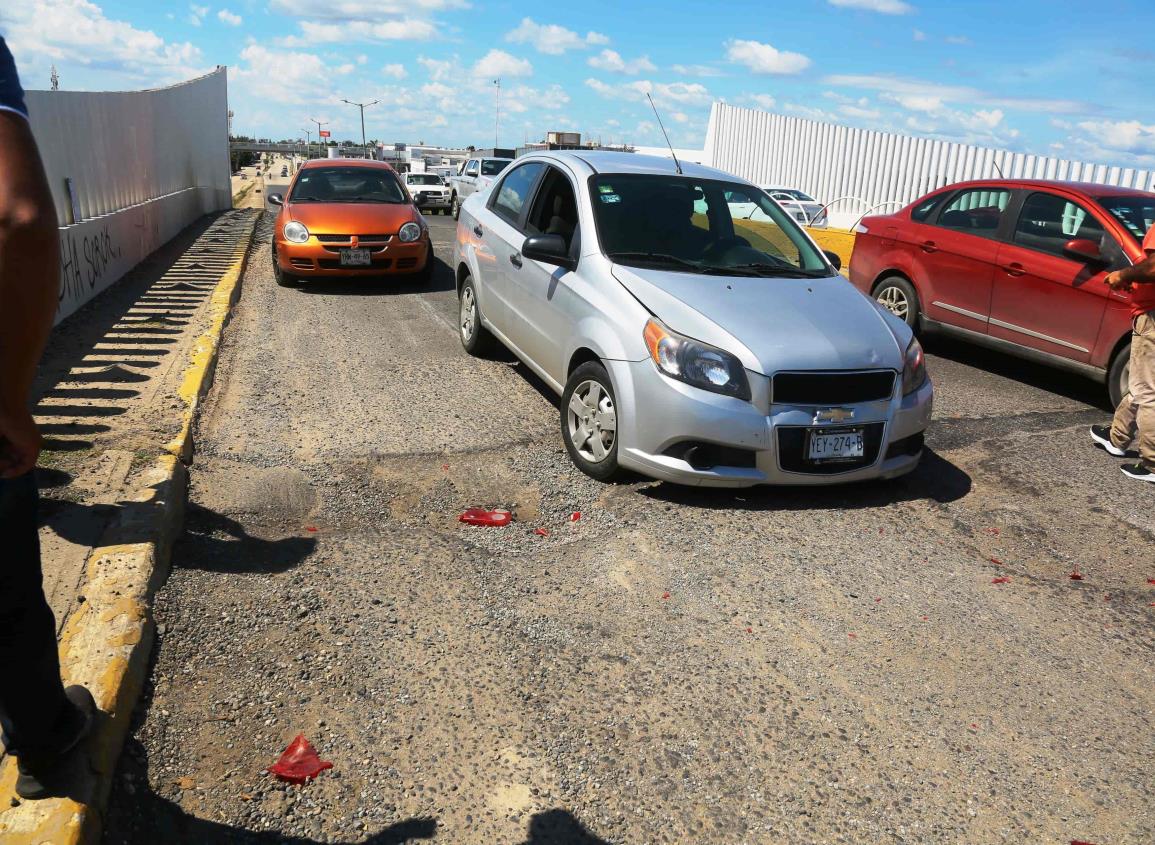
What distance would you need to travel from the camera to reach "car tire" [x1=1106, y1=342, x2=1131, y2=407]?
6672 millimetres

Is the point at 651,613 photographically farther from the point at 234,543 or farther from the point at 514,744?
the point at 234,543

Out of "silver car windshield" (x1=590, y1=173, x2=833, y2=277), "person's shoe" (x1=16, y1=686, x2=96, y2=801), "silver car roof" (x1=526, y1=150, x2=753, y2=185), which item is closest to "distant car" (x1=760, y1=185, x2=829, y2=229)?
"silver car roof" (x1=526, y1=150, x2=753, y2=185)

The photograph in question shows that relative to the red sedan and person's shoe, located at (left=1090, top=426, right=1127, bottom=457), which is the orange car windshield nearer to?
the red sedan

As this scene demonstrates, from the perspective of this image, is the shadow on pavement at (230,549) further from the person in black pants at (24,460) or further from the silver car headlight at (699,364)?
the silver car headlight at (699,364)

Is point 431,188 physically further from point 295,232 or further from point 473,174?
point 295,232

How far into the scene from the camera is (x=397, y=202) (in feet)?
39.5

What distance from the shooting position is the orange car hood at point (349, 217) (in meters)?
10.9

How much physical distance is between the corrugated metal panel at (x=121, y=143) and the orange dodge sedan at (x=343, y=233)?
2129mm

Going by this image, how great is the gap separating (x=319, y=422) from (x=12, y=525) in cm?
400

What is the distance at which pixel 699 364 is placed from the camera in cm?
465

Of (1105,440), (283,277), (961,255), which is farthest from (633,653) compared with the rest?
(283,277)

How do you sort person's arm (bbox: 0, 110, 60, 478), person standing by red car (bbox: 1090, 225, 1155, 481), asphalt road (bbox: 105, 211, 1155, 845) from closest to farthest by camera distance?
person's arm (bbox: 0, 110, 60, 478), asphalt road (bbox: 105, 211, 1155, 845), person standing by red car (bbox: 1090, 225, 1155, 481)

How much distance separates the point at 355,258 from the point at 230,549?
720 centimetres

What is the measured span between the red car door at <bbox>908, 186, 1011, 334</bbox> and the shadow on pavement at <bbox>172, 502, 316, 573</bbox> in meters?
6.15
